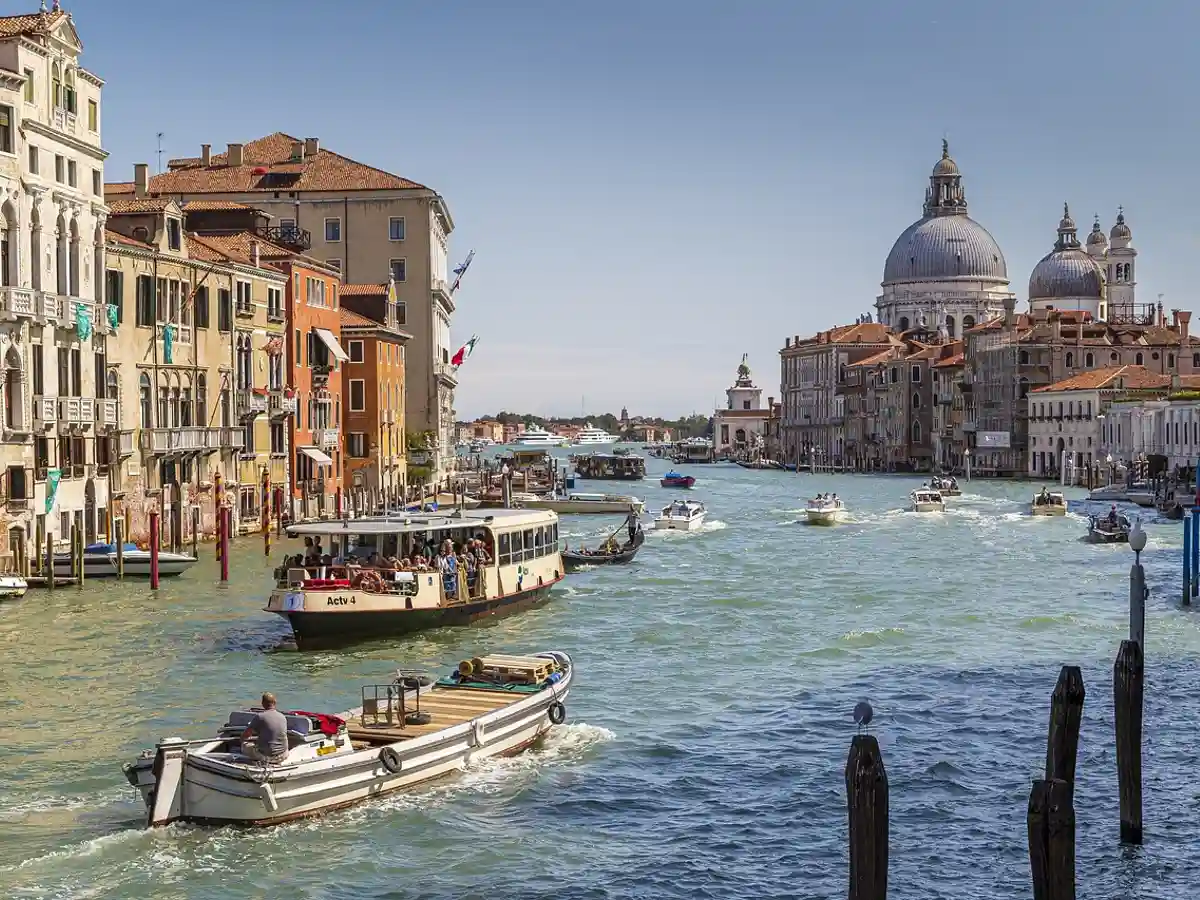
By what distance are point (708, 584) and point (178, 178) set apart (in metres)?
32.3

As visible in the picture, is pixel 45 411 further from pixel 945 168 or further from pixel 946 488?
pixel 945 168

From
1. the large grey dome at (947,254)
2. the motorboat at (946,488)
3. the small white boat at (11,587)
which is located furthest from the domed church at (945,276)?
the small white boat at (11,587)

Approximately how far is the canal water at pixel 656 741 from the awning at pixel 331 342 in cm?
1620

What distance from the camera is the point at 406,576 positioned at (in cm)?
2319

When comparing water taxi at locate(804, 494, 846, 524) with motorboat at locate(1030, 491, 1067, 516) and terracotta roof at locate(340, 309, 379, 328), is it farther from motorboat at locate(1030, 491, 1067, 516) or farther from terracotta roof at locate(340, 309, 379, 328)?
terracotta roof at locate(340, 309, 379, 328)

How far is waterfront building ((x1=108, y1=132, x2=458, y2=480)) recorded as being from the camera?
59594mm

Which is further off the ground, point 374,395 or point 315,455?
point 374,395

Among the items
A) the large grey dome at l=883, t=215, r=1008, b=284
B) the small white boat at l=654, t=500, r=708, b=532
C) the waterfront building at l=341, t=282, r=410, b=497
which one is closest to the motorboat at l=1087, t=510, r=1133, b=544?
the small white boat at l=654, t=500, r=708, b=532

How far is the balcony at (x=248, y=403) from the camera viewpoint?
4122cm

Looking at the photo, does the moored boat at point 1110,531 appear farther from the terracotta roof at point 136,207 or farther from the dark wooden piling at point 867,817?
the dark wooden piling at point 867,817

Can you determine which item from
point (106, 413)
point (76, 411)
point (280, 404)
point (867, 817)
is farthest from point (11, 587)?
point (867, 817)

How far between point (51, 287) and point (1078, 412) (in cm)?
6692

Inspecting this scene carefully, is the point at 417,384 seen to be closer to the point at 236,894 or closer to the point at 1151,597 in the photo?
the point at 1151,597

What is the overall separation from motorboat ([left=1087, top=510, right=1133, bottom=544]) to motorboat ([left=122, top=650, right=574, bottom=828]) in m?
28.9
